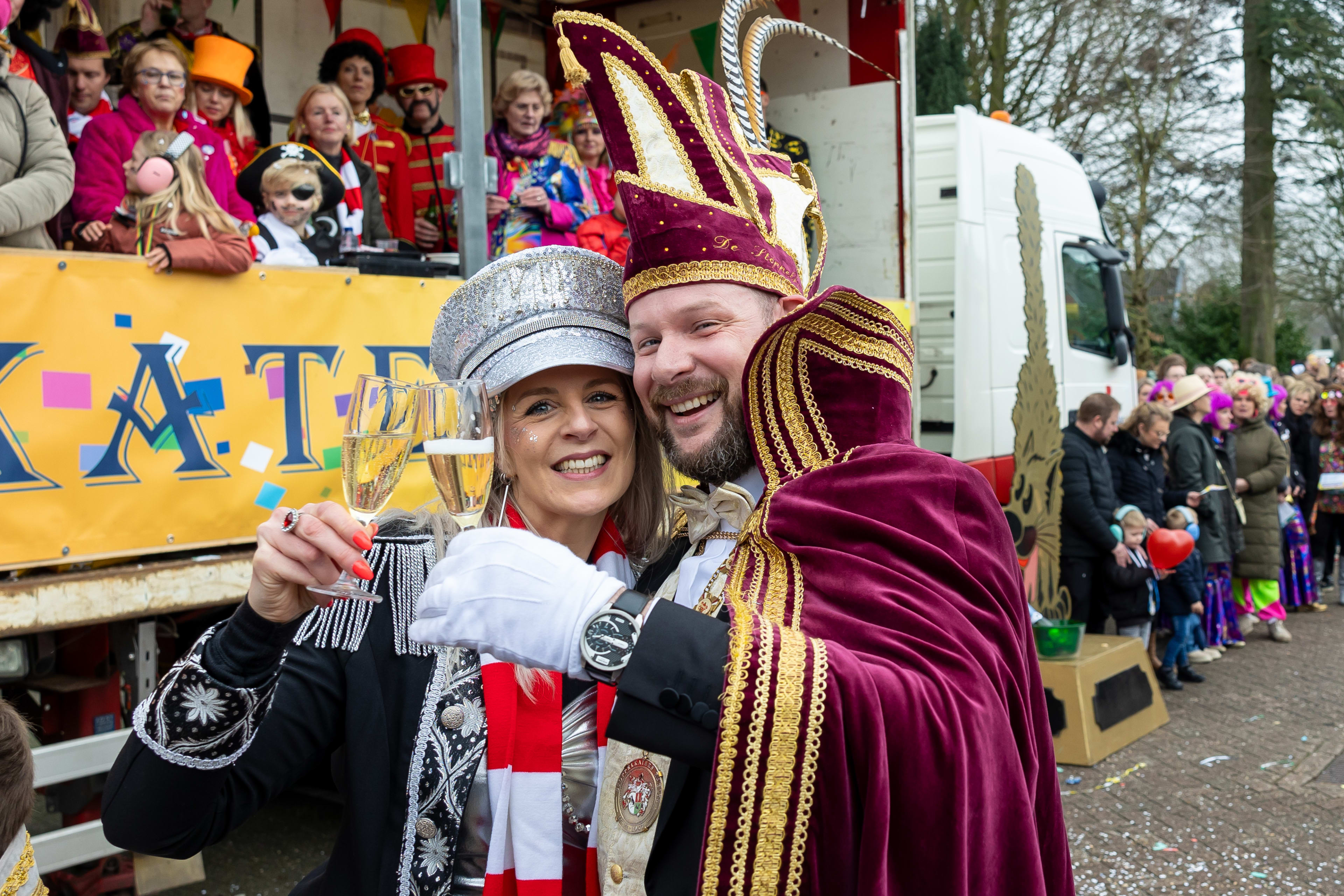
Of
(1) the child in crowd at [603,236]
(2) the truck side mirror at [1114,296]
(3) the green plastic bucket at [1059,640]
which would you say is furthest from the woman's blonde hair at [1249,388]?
(1) the child in crowd at [603,236]

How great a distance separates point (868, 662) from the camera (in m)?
1.24

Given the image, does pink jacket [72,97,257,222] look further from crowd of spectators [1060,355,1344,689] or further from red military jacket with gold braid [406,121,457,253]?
crowd of spectators [1060,355,1344,689]

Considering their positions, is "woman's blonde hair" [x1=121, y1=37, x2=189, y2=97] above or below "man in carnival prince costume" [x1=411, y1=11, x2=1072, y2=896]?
above

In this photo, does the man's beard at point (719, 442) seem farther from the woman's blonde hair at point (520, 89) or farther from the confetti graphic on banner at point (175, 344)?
the woman's blonde hair at point (520, 89)

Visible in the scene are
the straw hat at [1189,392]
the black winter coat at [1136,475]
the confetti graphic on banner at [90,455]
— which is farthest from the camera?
the straw hat at [1189,392]

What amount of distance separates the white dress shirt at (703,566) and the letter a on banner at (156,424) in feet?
6.64

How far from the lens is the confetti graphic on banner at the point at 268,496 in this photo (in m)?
3.40

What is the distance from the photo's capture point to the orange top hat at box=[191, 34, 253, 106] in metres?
4.60

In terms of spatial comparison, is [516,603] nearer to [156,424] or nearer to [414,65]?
[156,424]

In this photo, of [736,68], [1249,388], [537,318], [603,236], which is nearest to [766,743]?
[537,318]

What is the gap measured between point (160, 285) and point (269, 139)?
8.87 feet

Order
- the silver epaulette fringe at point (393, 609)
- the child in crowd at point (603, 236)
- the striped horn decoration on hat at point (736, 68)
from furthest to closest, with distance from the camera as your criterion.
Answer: the child in crowd at point (603, 236) < the striped horn decoration on hat at point (736, 68) < the silver epaulette fringe at point (393, 609)

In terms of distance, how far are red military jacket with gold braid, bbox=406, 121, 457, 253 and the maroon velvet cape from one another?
4577 millimetres

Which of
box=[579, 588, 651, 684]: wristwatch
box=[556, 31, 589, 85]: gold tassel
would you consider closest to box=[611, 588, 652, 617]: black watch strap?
box=[579, 588, 651, 684]: wristwatch
